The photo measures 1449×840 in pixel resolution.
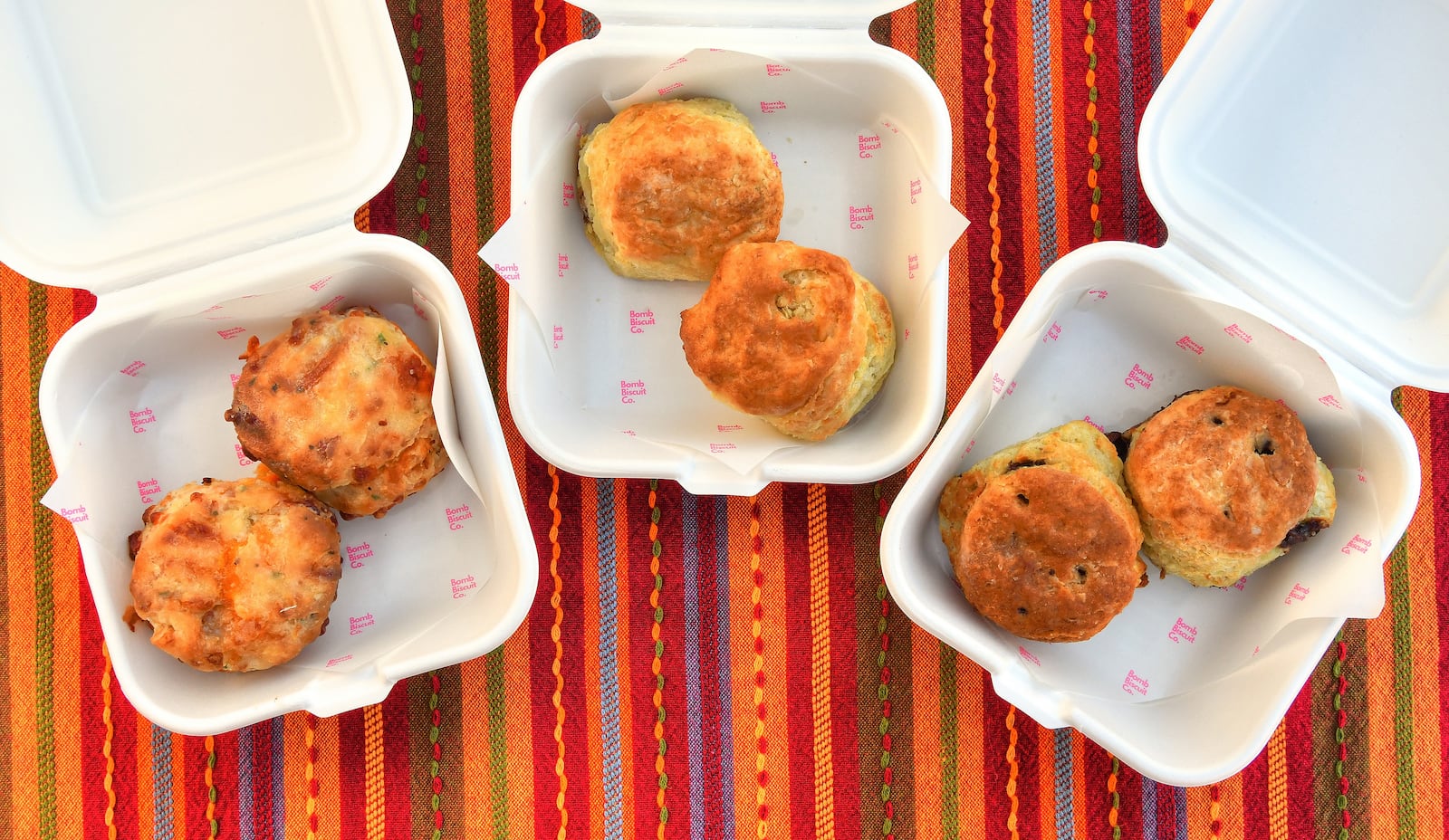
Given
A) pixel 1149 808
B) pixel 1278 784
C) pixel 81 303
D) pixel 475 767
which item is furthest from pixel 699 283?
pixel 1278 784

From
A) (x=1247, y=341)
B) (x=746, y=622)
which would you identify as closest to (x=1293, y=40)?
(x=1247, y=341)

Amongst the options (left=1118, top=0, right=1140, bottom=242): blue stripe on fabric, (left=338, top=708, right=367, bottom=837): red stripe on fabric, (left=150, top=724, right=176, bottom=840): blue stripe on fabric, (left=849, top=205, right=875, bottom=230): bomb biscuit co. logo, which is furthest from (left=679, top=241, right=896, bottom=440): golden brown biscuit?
(left=150, top=724, right=176, bottom=840): blue stripe on fabric

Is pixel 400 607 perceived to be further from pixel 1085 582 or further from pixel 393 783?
pixel 1085 582

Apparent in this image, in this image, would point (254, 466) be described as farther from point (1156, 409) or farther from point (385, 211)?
point (1156, 409)

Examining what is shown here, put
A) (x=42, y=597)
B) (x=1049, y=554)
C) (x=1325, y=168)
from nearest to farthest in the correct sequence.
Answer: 1. (x=1049, y=554)
2. (x=1325, y=168)
3. (x=42, y=597)

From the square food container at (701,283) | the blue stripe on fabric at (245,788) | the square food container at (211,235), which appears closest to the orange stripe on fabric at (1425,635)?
the square food container at (701,283)

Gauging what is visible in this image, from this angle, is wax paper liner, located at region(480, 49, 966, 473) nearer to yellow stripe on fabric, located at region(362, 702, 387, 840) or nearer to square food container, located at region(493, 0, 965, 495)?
square food container, located at region(493, 0, 965, 495)
